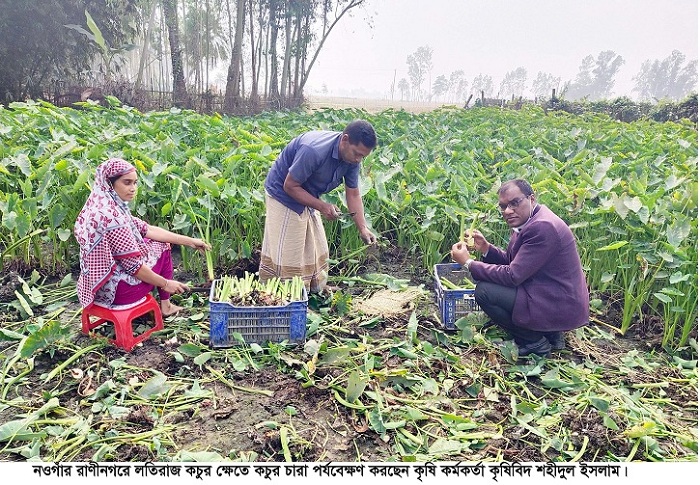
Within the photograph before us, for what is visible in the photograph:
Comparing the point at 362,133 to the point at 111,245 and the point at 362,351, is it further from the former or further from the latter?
the point at 111,245

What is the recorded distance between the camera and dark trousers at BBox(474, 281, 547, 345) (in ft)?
8.45

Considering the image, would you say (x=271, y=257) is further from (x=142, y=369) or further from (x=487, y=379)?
(x=487, y=379)

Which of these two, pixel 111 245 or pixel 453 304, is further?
pixel 453 304

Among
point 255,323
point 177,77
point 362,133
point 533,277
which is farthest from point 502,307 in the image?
point 177,77

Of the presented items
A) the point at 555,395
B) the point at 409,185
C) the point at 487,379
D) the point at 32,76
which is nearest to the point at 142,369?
Answer: the point at 487,379

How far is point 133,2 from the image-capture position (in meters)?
14.5

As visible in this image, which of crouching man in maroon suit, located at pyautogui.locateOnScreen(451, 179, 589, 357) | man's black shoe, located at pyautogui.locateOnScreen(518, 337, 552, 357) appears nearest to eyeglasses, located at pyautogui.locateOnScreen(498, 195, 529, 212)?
crouching man in maroon suit, located at pyautogui.locateOnScreen(451, 179, 589, 357)

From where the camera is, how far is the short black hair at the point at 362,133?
261 centimetres

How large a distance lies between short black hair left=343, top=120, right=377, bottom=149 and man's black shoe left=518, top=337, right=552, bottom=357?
127 centimetres

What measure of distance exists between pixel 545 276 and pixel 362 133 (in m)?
1.12

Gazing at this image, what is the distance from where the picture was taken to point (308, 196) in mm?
2846

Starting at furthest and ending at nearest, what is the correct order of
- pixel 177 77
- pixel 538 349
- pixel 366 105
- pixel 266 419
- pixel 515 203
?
pixel 366 105 < pixel 177 77 < pixel 538 349 < pixel 515 203 < pixel 266 419

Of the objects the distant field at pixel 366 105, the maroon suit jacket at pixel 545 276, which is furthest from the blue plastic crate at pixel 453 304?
the distant field at pixel 366 105

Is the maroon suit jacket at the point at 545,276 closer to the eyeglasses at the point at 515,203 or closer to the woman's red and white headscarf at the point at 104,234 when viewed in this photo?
the eyeglasses at the point at 515,203
